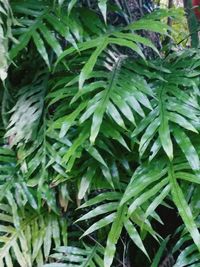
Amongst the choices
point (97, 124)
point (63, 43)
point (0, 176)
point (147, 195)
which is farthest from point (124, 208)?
point (63, 43)

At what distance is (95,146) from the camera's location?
1006 mm

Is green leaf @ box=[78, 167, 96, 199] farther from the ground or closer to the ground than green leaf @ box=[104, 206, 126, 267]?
farther from the ground

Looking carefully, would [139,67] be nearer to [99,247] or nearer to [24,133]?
[24,133]

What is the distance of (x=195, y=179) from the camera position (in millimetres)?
851

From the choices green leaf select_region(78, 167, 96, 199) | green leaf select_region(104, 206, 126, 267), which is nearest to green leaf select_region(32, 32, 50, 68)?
green leaf select_region(78, 167, 96, 199)

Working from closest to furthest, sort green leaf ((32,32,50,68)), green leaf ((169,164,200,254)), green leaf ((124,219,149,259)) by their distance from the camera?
1. green leaf ((169,164,200,254))
2. green leaf ((124,219,149,259))
3. green leaf ((32,32,50,68))

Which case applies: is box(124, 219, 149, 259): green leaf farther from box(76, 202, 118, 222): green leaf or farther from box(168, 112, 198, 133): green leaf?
box(168, 112, 198, 133): green leaf

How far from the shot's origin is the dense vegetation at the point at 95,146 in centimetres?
91

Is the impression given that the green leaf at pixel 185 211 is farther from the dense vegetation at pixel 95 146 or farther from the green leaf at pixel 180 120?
the green leaf at pixel 180 120

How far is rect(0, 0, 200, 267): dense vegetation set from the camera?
91 centimetres

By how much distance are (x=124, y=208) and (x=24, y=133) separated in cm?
36

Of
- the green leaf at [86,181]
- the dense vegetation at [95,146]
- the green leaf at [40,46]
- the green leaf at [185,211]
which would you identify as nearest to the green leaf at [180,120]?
the dense vegetation at [95,146]

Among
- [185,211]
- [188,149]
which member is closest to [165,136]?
[188,149]

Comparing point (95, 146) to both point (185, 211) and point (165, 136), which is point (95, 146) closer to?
point (165, 136)
